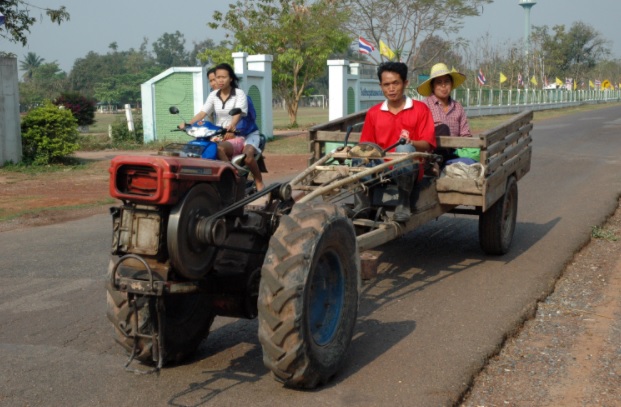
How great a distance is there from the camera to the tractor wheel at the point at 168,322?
14.0 feet

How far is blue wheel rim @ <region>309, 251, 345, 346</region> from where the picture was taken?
445 centimetres

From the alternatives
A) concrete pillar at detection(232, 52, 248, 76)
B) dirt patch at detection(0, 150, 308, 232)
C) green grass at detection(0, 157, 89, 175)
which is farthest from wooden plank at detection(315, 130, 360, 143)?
concrete pillar at detection(232, 52, 248, 76)

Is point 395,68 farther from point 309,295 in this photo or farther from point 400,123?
point 309,295

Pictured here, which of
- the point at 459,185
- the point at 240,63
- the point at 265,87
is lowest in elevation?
the point at 459,185

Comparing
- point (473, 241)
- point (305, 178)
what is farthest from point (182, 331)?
point (473, 241)

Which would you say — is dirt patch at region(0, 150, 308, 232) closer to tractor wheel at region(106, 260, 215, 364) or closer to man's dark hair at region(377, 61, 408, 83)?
man's dark hair at region(377, 61, 408, 83)

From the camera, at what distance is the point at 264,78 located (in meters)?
24.8

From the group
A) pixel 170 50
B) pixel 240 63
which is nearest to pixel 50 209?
pixel 240 63

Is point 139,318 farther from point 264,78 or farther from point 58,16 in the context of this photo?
point 264,78

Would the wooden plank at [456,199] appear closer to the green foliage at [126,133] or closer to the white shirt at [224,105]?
the white shirt at [224,105]

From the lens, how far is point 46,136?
17.2 m

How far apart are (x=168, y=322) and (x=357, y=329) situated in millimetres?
1481

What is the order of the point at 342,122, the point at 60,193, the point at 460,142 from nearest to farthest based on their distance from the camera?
the point at 460,142 → the point at 342,122 → the point at 60,193

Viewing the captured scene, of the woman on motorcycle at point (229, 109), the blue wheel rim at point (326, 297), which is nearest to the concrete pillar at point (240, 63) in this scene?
the woman on motorcycle at point (229, 109)
